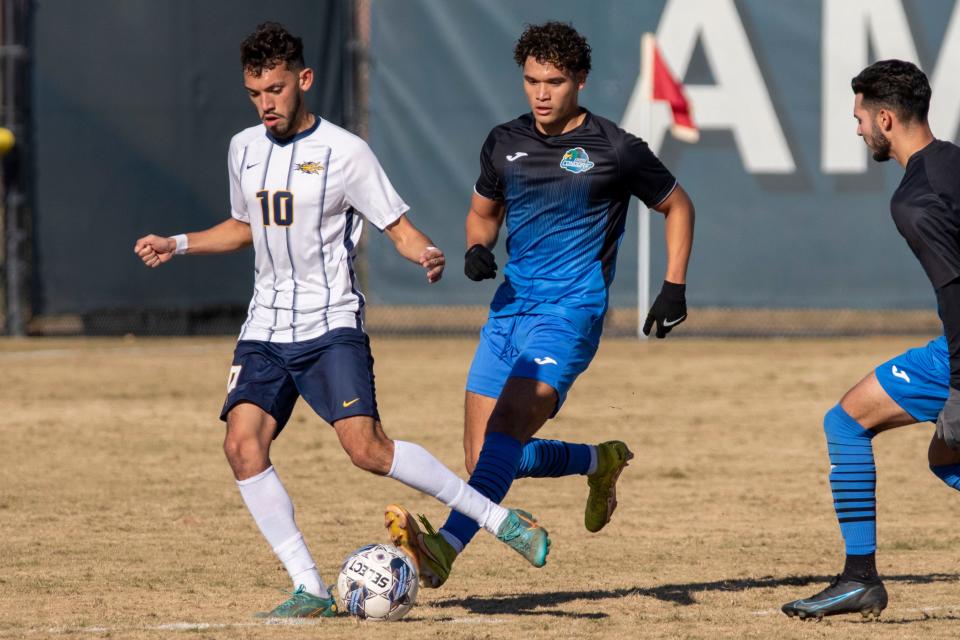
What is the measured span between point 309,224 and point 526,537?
1.43 m

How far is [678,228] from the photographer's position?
6.71m

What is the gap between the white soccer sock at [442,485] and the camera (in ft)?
19.5

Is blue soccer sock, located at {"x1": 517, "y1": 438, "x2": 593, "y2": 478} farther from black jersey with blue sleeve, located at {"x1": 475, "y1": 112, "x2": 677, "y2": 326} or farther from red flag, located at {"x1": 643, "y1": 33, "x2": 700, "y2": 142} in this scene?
red flag, located at {"x1": 643, "y1": 33, "x2": 700, "y2": 142}

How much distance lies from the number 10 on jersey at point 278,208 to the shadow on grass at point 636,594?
1.60 metres

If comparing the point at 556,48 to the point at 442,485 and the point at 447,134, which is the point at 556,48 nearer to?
the point at 442,485

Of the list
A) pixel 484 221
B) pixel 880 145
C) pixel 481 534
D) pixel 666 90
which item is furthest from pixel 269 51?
pixel 666 90

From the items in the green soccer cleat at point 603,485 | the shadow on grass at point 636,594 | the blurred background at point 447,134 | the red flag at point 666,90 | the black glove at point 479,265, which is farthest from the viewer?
the blurred background at point 447,134

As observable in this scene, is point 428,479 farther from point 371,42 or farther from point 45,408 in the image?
point 371,42

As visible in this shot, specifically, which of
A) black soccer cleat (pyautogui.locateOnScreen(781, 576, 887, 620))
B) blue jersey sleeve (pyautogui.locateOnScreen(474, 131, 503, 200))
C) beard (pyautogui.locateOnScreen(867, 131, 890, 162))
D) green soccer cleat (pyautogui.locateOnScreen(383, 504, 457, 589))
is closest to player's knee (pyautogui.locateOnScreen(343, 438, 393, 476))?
green soccer cleat (pyautogui.locateOnScreen(383, 504, 457, 589))

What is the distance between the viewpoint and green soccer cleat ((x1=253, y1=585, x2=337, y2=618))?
5.84 metres

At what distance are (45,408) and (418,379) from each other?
3452mm

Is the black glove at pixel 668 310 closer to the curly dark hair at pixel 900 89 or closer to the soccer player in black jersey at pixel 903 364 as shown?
the soccer player in black jersey at pixel 903 364

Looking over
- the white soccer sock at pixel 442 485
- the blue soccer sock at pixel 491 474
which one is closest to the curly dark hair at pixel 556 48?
the blue soccer sock at pixel 491 474

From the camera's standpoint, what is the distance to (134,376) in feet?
48.2
